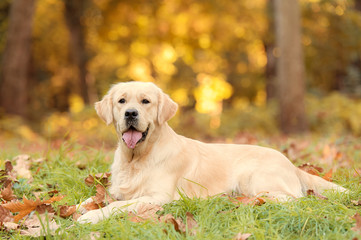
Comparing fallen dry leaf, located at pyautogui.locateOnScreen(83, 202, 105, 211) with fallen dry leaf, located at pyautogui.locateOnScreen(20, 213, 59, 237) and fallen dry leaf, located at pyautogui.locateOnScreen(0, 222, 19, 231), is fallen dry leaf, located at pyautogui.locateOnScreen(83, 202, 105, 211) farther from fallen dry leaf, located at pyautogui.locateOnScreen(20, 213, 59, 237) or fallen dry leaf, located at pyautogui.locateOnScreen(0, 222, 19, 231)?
fallen dry leaf, located at pyautogui.locateOnScreen(0, 222, 19, 231)

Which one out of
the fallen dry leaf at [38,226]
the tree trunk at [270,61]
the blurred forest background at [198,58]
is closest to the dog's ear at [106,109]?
the fallen dry leaf at [38,226]

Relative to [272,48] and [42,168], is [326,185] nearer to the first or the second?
[42,168]

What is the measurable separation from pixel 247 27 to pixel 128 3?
15.6ft

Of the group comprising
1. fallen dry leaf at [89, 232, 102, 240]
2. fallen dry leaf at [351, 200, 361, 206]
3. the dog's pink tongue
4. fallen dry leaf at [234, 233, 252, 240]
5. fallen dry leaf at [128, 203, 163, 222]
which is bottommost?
fallen dry leaf at [128, 203, 163, 222]

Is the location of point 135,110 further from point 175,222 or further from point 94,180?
point 175,222

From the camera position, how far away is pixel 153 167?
3.71 m

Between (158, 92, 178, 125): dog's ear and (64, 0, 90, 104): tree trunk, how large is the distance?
13133mm

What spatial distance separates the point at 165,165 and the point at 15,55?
10.6m

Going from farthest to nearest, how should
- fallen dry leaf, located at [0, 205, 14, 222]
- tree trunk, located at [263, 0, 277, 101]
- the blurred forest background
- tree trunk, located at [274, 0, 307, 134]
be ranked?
tree trunk, located at [263, 0, 277, 101], the blurred forest background, tree trunk, located at [274, 0, 307, 134], fallen dry leaf, located at [0, 205, 14, 222]

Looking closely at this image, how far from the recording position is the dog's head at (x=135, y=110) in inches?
141

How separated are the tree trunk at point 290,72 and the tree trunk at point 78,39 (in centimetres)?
861

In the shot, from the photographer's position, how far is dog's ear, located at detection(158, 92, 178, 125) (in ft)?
12.3

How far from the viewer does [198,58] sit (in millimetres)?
21672

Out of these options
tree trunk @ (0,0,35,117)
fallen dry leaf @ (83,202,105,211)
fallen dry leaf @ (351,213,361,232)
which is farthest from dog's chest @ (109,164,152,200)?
tree trunk @ (0,0,35,117)
